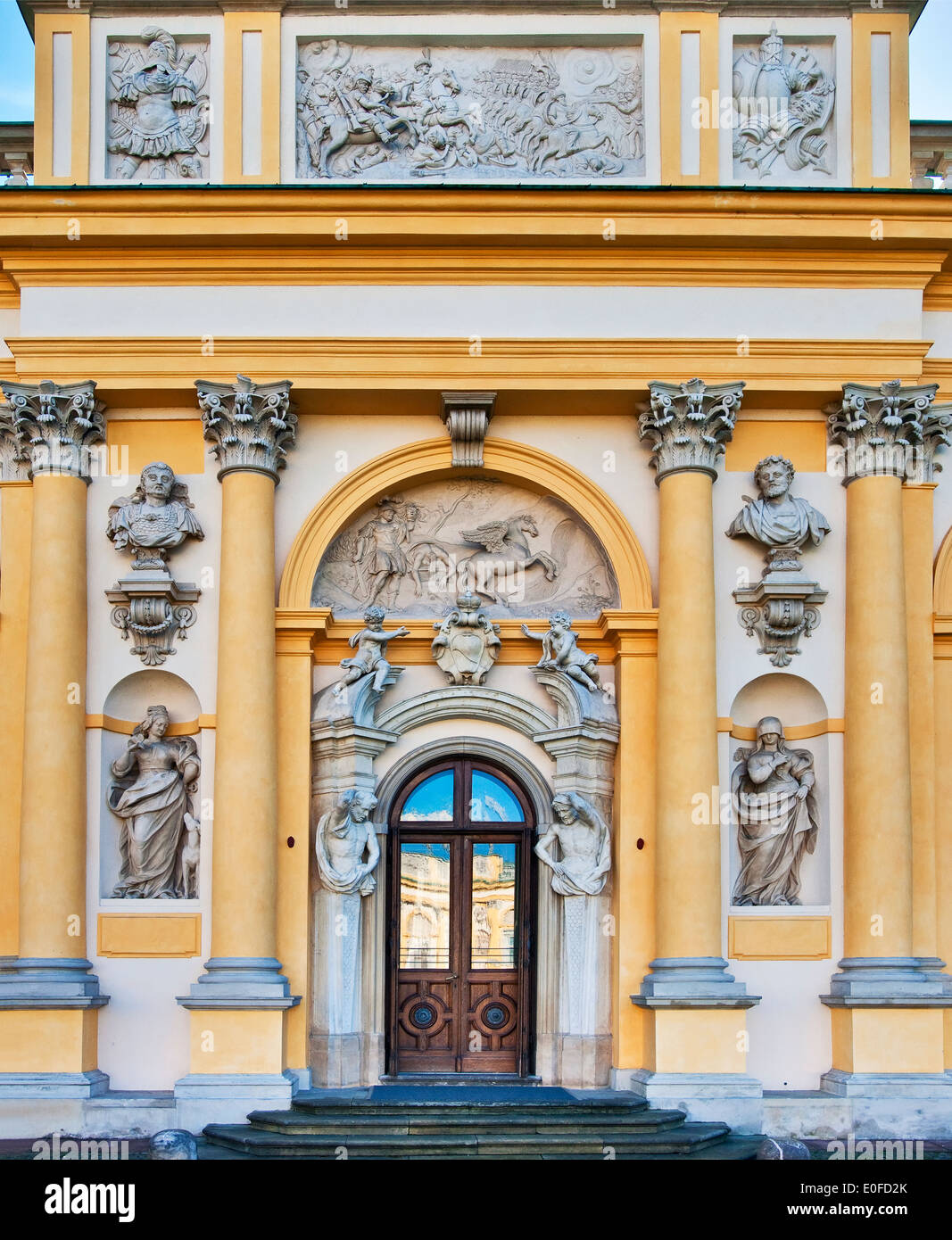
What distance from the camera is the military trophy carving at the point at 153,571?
14492 mm

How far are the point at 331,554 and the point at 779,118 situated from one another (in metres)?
5.67

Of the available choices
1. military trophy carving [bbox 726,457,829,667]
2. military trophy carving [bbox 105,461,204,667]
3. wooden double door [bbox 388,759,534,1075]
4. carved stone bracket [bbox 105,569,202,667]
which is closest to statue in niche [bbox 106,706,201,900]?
carved stone bracket [bbox 105,569,202,667]

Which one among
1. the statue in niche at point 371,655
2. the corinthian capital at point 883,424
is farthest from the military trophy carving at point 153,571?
the corinthian capital at point 883,424

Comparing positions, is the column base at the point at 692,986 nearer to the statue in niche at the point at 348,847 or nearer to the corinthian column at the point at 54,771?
the statue in niche at the point at 348,847

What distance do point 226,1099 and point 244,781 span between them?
258 centimetres

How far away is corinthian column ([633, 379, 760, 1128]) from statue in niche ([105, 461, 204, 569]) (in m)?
4.17

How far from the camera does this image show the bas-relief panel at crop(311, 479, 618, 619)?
1522cm

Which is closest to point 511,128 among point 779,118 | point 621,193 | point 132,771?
point 621,193

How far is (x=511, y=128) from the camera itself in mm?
15102

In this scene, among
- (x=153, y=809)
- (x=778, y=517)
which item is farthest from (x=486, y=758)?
(x=778, y=517)

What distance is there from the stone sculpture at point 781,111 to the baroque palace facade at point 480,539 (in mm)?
40

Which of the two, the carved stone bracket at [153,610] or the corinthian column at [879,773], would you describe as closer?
the corinthian column at [879,773]

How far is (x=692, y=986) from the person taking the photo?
13.8 m

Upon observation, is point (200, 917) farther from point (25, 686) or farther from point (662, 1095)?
point (662, 1095)
